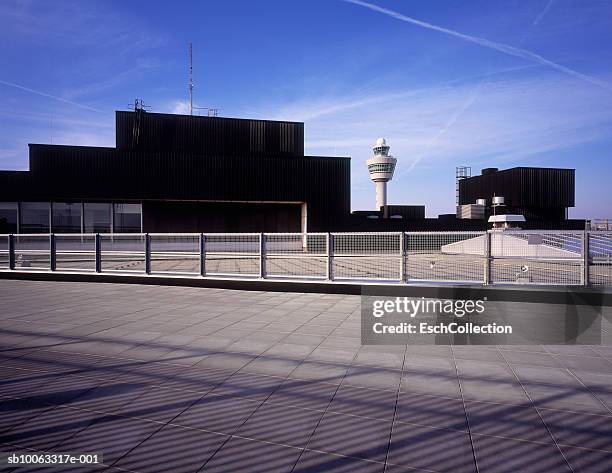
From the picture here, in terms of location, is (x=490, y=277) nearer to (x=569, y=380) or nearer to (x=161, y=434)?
(x=569, y=380)

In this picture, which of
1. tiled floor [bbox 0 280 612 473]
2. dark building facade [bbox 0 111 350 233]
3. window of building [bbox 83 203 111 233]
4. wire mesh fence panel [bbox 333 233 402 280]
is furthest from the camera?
window of building [bbox 83 203 111 233]

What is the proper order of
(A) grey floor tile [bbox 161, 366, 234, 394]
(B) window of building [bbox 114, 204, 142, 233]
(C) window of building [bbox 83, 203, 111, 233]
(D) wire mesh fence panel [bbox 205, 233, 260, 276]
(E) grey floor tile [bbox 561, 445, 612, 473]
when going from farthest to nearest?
(B) window of building [bbox 114, 204, 142, 233] → (C) window of building [bbox 83, 203, 111, 233] → (D) wire mesh fence panel [bbox 205, 233, 260, 276] → (A) grey floor tile [bbox 161, 366, 234, 394] → (E) grey floor tile [bbox 561, 445, 612, 473]

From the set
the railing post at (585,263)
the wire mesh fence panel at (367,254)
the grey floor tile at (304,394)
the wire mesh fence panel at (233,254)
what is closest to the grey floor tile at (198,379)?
the grey floor tile at (304,394)

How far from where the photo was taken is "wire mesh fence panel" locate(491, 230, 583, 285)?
892 cm

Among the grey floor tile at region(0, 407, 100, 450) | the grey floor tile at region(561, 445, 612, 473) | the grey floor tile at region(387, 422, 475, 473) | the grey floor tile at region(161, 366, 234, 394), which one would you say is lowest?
the grey floor tile at region(161, 366, 234, 394)

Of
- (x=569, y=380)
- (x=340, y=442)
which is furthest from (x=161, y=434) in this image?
(x=569, y=380)

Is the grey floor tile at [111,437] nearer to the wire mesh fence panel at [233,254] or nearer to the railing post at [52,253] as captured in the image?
the wire mesh fence panel at [233,254]

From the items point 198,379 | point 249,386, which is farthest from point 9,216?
point 249,386

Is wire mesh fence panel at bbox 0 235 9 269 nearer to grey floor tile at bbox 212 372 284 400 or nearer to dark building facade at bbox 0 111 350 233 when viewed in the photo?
dark building facade at bbox 0 111 350 233

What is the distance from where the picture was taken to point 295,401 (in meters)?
4.02

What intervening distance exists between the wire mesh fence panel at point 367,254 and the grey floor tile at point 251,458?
25.7 feet

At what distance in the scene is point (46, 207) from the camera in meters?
30.0

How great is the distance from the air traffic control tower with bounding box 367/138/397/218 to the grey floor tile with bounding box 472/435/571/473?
72.2 metres

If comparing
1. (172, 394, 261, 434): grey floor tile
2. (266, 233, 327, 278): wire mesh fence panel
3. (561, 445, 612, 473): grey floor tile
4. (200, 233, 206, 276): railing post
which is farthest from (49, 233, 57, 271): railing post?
(561, 445, 612, 473): grey floor tile
